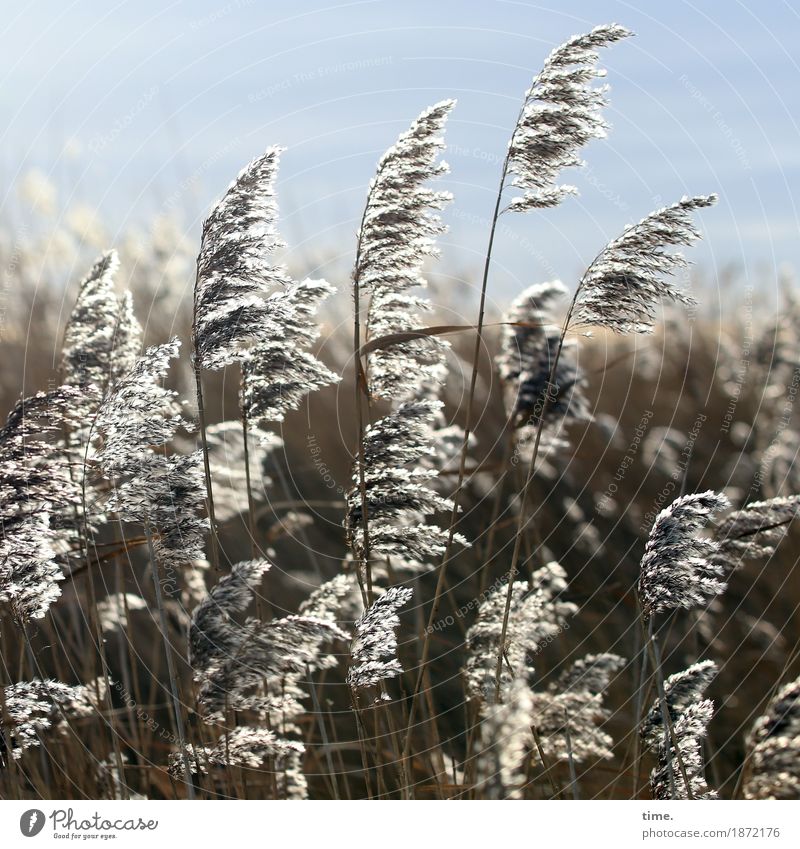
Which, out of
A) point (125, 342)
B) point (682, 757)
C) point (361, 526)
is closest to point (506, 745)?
point (682, 757)

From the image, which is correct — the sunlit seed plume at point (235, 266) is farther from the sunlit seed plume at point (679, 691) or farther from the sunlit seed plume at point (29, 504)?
the sunlit seed plume at point (679, 691)

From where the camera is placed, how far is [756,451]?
504 cm

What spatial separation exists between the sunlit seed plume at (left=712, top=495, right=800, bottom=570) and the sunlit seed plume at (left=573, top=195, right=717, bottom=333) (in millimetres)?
527

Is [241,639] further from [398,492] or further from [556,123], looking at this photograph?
[556,123]

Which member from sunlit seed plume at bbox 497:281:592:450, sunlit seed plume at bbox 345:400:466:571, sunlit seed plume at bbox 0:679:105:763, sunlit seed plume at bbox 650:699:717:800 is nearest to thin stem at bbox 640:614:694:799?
sunlit seed plume at bbox 650:699:717:800

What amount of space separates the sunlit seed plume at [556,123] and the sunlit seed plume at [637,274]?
193 millimetres

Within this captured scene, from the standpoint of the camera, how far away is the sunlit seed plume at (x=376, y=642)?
6.14 feet


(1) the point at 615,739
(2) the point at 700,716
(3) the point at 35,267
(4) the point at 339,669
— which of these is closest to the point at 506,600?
(2) the point at 700,716

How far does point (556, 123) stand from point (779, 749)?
1488 millimetres

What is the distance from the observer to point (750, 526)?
2.31 metres

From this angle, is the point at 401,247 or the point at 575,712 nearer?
the point at 401,247

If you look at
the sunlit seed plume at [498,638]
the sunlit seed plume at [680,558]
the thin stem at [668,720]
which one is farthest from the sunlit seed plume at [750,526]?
the sunlit seed plume at [498,638]

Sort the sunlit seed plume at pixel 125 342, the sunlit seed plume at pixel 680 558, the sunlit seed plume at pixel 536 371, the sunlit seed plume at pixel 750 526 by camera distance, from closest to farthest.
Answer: the sunlit seed plume at pixel 680 558 < the sunlit seed plume at pixel 750 526 < the sunlit seed plume at pixel 125 342 < the sunlit seed plume at pixel 536 371
